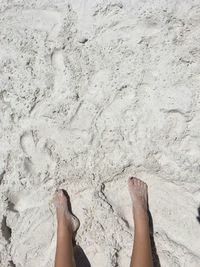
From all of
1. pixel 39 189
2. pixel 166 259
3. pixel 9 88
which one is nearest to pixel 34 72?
pixel 9 88

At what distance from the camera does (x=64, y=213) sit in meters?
2.01

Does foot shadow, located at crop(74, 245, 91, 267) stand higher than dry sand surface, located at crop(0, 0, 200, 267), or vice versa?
dry sand surface, located at crop(0, 0, 200, 267)

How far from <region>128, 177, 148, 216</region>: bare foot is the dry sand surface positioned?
0.03 meters

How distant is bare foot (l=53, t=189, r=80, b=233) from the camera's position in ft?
6.55

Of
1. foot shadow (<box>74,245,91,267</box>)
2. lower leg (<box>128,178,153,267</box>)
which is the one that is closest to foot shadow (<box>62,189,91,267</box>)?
foot shadow (<box>74,245,91,267</box>)

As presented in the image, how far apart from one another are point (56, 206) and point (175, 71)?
815 mm

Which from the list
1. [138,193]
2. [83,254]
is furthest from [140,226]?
[83,254]

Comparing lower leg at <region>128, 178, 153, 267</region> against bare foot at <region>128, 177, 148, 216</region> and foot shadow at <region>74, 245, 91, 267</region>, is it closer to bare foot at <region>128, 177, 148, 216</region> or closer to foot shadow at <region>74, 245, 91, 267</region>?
bare foot at <region>128, 177, 148, 216</region>

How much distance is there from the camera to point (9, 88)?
2020 mm

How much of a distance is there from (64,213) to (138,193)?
363mm

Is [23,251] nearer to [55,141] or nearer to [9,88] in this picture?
[55,141]

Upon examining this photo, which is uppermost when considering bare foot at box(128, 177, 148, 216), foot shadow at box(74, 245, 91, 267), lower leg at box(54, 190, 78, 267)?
bare foot at box(128, 177, 148, 216)

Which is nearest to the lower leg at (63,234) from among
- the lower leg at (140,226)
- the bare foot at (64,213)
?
the bare foot at (64,213)

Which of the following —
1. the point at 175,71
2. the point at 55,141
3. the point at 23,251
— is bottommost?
the point at 23,251
